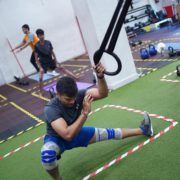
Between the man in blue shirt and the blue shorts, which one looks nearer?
the man in blue shirt

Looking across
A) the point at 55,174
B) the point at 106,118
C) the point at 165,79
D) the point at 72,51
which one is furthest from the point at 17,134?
the point at 72,51

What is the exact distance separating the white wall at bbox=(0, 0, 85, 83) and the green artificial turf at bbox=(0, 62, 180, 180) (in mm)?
6449

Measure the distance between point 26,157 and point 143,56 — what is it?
17.2ft

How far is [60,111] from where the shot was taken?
274 cm

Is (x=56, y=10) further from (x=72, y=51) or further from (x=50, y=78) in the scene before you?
(x=50, y=78)

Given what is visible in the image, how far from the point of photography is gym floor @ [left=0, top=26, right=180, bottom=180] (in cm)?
294

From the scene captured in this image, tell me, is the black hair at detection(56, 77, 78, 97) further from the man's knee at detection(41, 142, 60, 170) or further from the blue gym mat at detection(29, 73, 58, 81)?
the blue gym mat at detection(29, 73, 58, 81)

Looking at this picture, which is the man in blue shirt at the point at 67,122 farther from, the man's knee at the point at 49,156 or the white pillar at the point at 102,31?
the white pillar at the point at 102,31

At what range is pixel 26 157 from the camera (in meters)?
3.92

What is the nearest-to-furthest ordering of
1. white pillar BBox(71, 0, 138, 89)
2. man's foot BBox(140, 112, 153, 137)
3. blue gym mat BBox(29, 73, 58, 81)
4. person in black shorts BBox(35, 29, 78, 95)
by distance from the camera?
1. man's foot BBox(140, 112, 153, 137)
2. white pillar BBox(71, 0, 138, 89)
3. person in black shorts BBox(35, 29, 78, 95)
4. blue gym mat BBox(29, 73, 58, 81)

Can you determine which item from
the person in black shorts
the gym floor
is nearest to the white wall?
the gym floor

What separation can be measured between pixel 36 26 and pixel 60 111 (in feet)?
29.5

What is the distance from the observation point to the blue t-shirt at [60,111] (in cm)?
269

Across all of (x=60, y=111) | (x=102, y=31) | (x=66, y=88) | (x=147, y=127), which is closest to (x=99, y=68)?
(x=66, y=88)
